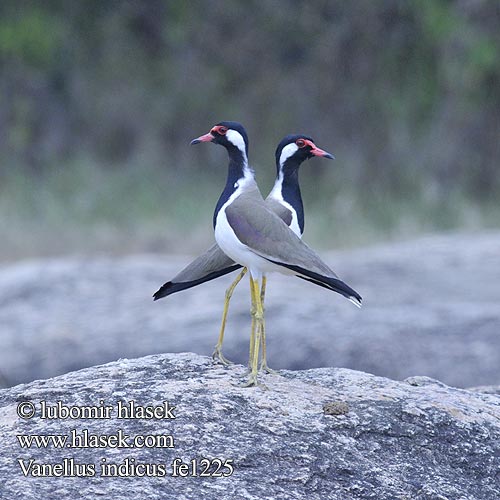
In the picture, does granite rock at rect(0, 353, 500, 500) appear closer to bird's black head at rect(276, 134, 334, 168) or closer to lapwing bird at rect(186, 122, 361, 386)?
lapwing bird at rect(186, 122, 361, 386)

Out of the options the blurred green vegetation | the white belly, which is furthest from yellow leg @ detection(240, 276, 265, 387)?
the blurred green vegetation

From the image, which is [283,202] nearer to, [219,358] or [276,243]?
[276,243]

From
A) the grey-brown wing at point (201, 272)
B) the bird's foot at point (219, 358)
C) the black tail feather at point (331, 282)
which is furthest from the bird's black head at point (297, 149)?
the bird's foot at point (219, 358)

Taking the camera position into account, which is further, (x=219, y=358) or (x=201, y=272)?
(x=219, y=358)

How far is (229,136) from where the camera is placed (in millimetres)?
4473

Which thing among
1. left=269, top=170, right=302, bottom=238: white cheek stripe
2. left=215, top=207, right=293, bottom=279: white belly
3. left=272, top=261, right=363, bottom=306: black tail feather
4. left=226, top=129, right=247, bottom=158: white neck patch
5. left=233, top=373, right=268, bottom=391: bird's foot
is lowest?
left=233, top=373, right=268, bottom=391: bird's foot

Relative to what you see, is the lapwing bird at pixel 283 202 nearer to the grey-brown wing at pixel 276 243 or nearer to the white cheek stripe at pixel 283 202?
the white cheek stripe at pixel 283 202

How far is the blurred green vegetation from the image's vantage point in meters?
16.1

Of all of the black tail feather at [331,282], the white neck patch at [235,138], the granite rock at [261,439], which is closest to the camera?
the granite rock at [261,439]

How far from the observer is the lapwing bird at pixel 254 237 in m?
4.21

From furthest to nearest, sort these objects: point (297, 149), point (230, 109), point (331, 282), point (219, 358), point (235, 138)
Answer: point (230, 109) < point (219, 358) < point (297, 149) < point (235, 138) < point (331, 282)

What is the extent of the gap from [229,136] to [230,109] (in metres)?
15.6

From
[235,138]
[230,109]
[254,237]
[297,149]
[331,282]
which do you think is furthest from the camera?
[230,109]

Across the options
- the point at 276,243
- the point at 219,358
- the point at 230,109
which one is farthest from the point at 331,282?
the point at 230,109
